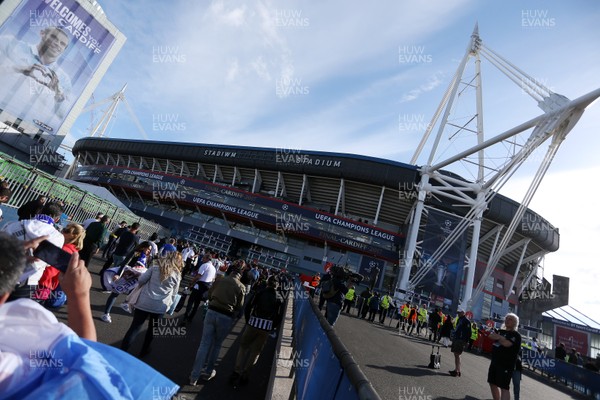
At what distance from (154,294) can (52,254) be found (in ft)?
11.7

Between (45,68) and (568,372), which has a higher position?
(45,68)

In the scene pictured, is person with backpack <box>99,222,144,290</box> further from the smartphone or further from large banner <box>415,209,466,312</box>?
large banner <box>415,209,466,312</box>

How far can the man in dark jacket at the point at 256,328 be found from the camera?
4.79 metres

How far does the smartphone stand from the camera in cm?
133

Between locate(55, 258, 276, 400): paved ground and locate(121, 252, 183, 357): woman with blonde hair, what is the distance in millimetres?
494

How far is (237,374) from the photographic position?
4785mm

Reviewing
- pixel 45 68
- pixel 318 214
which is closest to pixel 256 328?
pixel 318 214

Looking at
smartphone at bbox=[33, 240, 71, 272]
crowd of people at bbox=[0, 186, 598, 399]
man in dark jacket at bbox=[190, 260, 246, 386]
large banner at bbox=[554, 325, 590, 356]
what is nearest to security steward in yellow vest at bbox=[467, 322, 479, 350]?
crowd of people at bbox=[0, 186, 598, 399]

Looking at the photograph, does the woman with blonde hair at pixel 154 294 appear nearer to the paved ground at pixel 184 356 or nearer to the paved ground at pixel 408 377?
the paved ground at pixel 184 356

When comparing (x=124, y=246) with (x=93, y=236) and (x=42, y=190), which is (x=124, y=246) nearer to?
(x=93, y=236)

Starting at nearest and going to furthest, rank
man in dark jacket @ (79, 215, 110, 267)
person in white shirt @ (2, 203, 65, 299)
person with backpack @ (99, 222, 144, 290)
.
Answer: person in white shirt @ (2, 203, 65, 299) → man in dark jacket @ (79, 215, 110, 267) → person with backpack @ (99, 222, 144, 290)

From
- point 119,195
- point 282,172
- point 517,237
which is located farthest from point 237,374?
point 119,195

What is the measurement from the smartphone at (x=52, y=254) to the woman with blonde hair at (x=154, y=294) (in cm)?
345

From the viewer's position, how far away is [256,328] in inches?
195
